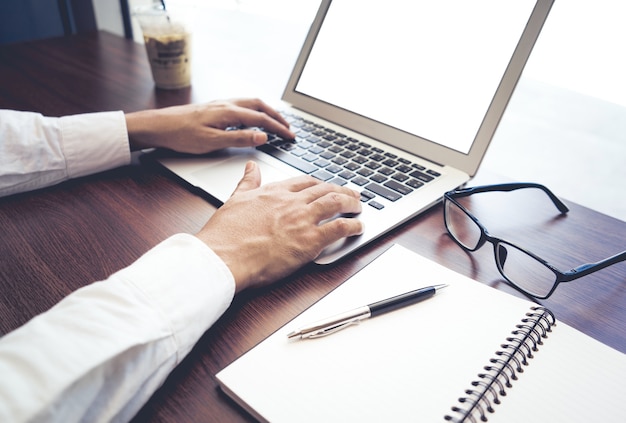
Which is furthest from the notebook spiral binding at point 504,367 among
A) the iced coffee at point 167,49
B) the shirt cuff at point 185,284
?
the iced coffee at point 167,49

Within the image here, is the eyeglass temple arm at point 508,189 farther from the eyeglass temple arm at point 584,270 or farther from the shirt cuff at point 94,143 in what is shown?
the shirt cuff at point 94,143

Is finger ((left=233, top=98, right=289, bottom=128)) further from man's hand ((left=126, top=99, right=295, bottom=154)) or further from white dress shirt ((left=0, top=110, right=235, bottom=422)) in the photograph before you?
white dress shirt ((left=0, top=110, right=235, bottom=422))

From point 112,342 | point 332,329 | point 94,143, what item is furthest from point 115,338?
point 94,143

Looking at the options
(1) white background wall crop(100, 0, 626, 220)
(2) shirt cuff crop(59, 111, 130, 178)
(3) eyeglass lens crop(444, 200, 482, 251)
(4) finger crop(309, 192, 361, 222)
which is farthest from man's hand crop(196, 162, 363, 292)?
(1) white background wall crop(100, 0, 626, 220)

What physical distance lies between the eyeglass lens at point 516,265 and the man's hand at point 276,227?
0.15 m

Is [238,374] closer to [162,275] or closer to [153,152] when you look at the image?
[162,275]

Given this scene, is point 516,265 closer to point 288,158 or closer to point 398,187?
point 398,187

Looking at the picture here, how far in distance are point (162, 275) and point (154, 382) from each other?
3.6 inches

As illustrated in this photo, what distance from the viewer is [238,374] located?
35 cm

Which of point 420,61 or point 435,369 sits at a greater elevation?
point 420,61

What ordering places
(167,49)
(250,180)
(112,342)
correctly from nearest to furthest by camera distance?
1. (112,342)
2. (250,180)
3. (167,49)

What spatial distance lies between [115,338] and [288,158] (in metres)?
0.41

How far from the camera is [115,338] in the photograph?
332mm

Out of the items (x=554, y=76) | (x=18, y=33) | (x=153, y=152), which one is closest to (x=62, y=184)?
(x=153, y=152)
